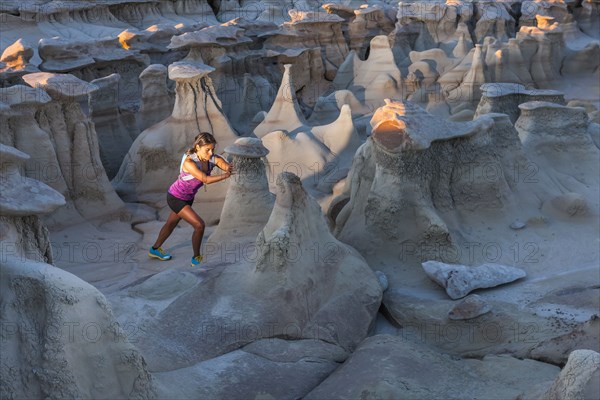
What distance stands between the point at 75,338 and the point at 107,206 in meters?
4.36

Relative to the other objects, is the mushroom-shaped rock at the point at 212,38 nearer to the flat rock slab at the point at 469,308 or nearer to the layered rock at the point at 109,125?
the layered rock at the point at 109,125

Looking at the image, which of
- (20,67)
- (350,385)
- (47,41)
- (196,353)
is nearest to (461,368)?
(350,385)

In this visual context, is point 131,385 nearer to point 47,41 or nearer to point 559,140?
point 559,140

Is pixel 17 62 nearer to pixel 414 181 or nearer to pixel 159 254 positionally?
pixel 159 254

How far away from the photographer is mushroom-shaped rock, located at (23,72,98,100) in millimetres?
6691

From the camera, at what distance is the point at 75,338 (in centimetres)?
297

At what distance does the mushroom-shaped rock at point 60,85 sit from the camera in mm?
6691

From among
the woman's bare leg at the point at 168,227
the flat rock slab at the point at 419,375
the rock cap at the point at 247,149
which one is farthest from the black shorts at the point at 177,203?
the flat rock slab at the point at 419,375

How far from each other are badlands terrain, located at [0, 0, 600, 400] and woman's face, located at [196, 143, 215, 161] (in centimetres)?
46

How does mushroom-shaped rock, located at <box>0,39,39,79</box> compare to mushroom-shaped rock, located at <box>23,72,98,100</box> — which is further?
mushroom-shaped rock, located at <box>0,39,39,79</box>

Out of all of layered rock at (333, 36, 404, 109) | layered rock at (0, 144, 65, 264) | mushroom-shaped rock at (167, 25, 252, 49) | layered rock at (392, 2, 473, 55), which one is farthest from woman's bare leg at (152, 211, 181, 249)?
layered rock at (392, 2, 473, 55)

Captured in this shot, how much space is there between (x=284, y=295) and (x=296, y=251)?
276 millimetres

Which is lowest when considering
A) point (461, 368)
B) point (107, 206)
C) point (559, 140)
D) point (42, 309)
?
point (107, 206)

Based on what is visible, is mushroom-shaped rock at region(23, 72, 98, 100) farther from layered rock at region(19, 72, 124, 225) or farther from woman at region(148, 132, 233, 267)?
woman at region(148, 132, 233, 267)
